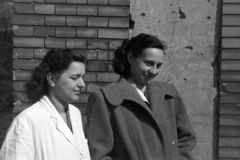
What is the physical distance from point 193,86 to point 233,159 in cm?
84

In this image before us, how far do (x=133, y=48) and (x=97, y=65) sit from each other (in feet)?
4.64

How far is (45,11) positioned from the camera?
4383mm

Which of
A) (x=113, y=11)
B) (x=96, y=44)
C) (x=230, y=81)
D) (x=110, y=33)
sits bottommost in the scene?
(x=230, y=81)

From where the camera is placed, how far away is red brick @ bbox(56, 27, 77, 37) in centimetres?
439

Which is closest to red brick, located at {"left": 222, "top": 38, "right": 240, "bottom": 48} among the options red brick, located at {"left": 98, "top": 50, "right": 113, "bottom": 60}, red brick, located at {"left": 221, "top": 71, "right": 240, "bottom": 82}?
red brick, located at {"left": 221, "top": 71, "right": 240, "bottom": 82}

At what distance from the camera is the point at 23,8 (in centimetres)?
435

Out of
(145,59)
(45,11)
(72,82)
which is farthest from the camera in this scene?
(45,11)

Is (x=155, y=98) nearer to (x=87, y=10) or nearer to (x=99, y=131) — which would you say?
(x=99, y=131)

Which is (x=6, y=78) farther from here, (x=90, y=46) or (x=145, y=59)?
(x=145, y=59)

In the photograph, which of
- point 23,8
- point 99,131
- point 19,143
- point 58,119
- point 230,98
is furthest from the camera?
point 230,98

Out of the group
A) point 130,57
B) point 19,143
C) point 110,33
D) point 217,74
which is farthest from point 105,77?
point 19,143

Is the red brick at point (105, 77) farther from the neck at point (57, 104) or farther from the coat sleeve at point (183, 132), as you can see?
the neck at point (57, 104)

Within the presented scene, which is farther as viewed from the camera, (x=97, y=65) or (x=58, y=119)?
(x=97, y=65)

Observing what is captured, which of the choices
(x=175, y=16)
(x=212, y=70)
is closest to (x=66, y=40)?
(x=175, y=16)
